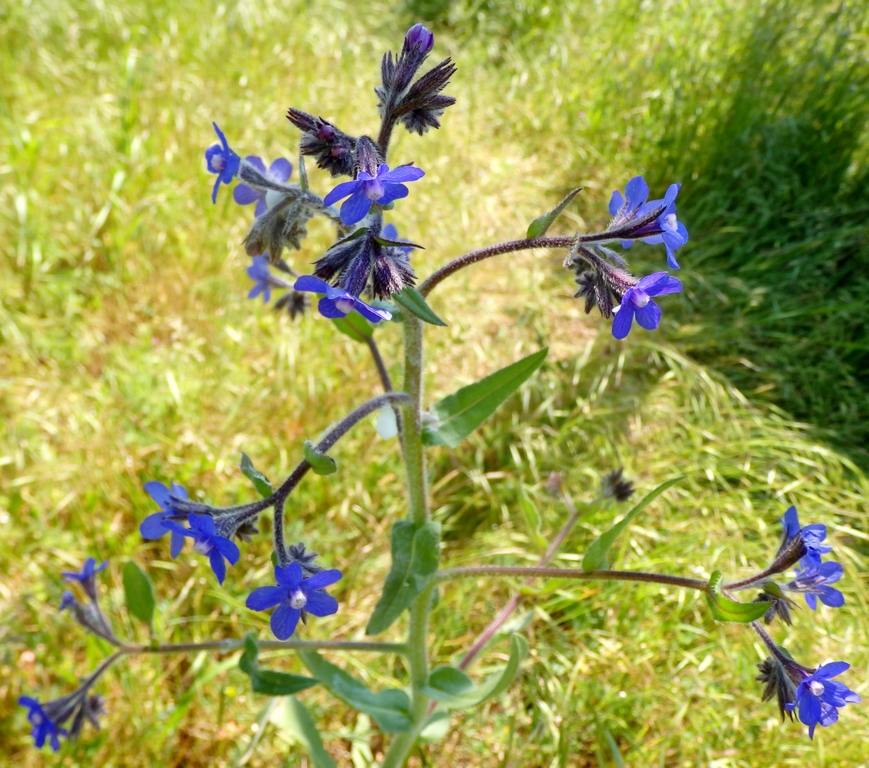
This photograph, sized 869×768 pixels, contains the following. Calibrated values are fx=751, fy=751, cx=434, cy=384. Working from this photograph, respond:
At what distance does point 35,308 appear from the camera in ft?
13.1

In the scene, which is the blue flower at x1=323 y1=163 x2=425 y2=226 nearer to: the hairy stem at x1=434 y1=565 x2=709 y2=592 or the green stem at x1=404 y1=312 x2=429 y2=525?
the green stem at x1=404 y1=312 x2=429 y2=525

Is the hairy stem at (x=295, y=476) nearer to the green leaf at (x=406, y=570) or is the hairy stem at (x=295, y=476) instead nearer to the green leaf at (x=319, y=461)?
the green leaf at (x=319, y=461)

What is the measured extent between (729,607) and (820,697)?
28 centimetres

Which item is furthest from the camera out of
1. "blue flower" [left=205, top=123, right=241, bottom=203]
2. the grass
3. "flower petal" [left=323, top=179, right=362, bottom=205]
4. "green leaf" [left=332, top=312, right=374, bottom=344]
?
the grass

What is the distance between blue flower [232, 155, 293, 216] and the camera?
1.70 metres

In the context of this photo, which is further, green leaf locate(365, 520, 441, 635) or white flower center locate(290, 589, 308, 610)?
green leaf locate(365, 520, 441, 635)

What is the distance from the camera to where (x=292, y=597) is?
1.46 m

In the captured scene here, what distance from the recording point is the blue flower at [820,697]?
1.55 meters

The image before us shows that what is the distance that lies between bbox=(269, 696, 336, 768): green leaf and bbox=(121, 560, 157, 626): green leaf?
1.73ft

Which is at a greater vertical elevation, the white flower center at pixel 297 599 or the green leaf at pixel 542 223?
the green leaf at pixel 542 223

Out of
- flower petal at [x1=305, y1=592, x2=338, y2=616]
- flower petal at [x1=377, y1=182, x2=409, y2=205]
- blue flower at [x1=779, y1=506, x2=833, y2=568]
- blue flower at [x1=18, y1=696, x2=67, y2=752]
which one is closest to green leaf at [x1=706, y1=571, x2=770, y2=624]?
blue flower at [x1=779, y1=506, x2=833, y2=568]

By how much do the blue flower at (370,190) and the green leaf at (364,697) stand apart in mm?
1374

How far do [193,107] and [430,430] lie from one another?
4.09 meters

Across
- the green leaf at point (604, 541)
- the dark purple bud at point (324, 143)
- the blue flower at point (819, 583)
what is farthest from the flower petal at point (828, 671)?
the dark purple bud at point (324, 143)
